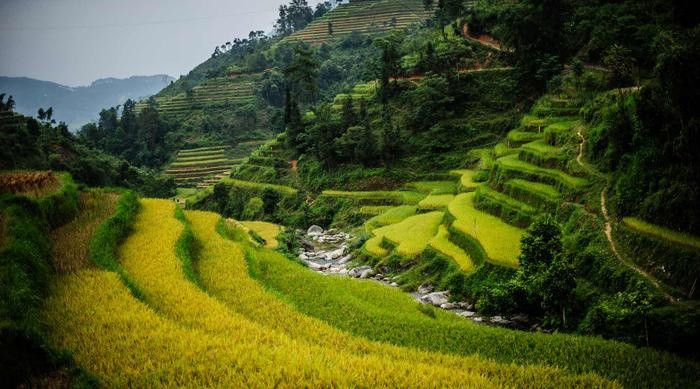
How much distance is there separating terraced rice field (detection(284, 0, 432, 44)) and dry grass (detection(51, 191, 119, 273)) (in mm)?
64599

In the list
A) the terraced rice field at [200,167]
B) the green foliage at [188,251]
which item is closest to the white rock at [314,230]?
the green foliage at [188,251]

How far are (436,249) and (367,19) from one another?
236ft

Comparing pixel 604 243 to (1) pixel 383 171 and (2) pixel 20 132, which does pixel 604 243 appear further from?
(2) pixel 20 132

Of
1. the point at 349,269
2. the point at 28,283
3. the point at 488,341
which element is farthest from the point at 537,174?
the point at 28,283

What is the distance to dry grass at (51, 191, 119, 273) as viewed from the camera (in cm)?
1138

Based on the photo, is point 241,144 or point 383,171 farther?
point 241,144

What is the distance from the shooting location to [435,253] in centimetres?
1797

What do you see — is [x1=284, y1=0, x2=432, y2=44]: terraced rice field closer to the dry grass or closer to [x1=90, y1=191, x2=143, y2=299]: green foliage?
the dry grass

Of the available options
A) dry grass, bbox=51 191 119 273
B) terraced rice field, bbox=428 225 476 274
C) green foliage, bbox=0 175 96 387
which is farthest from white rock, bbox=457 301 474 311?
green foliage, bbox=0 175 96 387

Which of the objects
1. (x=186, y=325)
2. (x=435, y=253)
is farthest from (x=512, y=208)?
(x=186, y=325)

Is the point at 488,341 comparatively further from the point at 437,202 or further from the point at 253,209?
the point at 253,209

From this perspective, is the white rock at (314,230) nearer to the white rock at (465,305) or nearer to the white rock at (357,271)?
the white rock at (357,271)

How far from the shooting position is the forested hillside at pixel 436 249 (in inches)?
285

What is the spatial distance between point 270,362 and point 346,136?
29364mm
